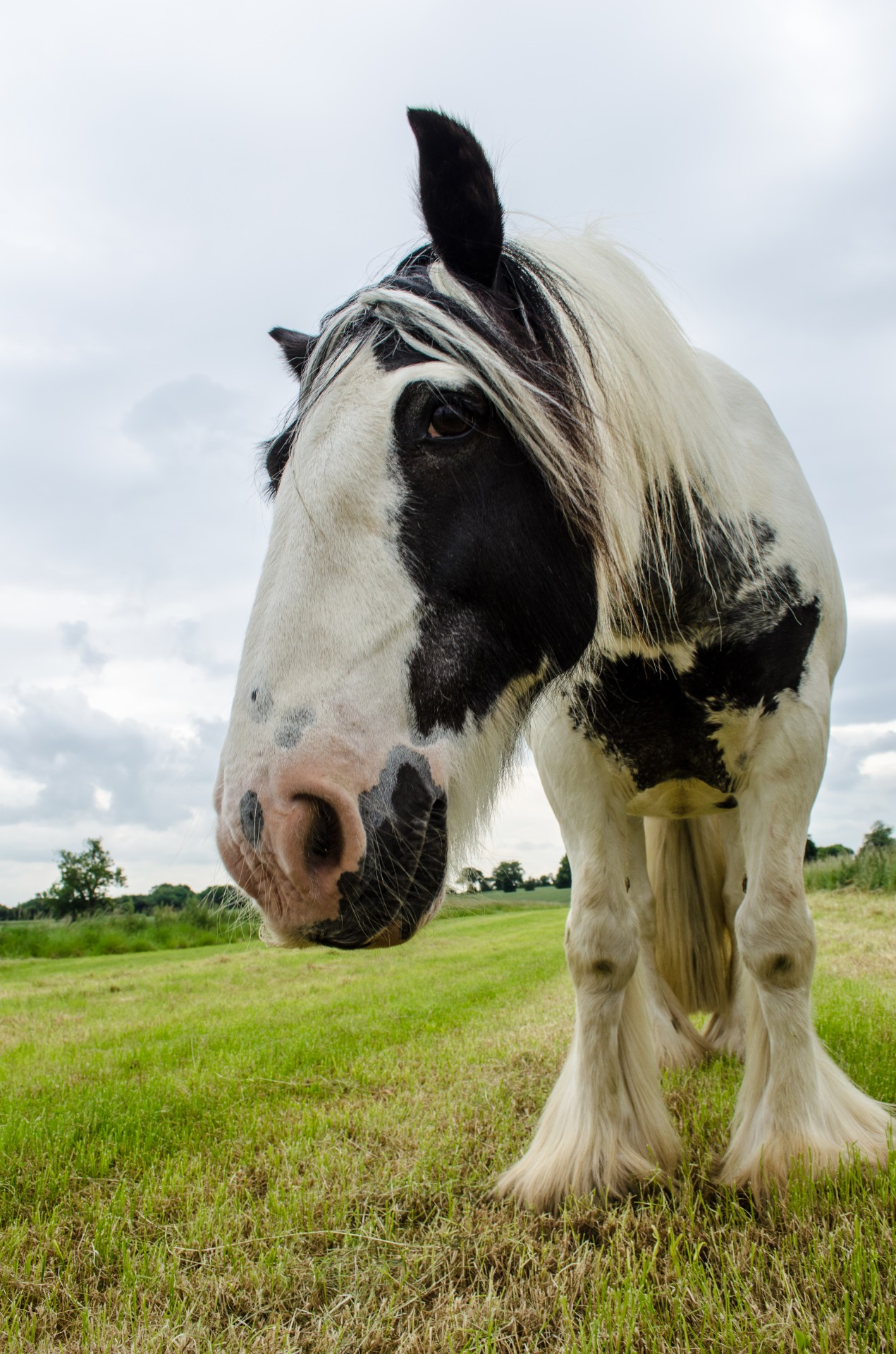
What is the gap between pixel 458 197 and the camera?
1770 mm

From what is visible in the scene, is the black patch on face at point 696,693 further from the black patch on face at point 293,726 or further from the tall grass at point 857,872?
the tall grass at point 857,872

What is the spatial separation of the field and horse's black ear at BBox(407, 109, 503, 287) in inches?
70.0

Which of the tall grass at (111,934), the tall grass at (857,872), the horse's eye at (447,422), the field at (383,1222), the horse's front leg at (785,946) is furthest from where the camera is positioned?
the tall grass at (111,934)

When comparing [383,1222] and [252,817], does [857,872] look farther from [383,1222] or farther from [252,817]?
[252,817]

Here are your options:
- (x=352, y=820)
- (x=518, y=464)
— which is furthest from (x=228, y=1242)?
(x=518, y=464)

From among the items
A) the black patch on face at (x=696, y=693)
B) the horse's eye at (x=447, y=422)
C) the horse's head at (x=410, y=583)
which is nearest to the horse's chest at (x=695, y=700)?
the black patch on face at (x=696, y=693)

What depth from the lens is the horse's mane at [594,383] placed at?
5.64 feet

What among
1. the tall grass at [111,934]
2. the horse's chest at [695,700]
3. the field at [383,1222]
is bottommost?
the tall grass at [111,934]

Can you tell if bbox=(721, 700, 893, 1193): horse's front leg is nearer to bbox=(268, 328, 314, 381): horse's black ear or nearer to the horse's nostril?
the horse's nostril

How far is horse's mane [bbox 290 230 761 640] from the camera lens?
67.7 inches

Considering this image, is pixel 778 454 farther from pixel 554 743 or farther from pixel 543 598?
pixel 543 598

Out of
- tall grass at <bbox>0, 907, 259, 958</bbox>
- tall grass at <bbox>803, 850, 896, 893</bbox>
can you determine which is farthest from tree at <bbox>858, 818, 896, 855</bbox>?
tall grass at <bbox>0, 907, 259, 958</bbox>

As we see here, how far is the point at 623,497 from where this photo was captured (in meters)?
1.89

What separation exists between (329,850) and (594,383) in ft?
4.10
